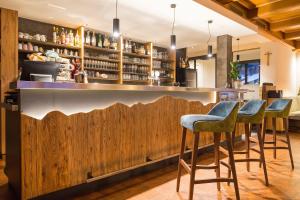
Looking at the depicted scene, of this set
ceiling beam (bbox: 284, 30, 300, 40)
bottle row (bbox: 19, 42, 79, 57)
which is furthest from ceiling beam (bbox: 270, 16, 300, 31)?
bottle row (bbox: 19, 42, 79, 57)

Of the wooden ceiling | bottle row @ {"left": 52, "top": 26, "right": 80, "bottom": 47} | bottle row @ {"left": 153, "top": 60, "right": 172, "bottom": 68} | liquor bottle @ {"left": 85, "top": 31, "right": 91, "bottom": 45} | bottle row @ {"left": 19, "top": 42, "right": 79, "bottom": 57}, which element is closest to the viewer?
the wooden ceiling

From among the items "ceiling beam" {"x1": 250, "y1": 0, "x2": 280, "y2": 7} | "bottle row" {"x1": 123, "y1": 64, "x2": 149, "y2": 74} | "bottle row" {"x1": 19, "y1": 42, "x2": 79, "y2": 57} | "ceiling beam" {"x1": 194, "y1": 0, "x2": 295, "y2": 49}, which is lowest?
"bottle row" {"x1": 123, "y1": 64, "x2": 149, "y2": 74}

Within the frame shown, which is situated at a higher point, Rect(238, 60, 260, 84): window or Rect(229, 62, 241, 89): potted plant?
Rect(238, 60, 260, 84): window

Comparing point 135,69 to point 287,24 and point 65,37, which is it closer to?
point 65,37

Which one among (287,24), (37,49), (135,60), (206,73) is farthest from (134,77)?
(206,73)

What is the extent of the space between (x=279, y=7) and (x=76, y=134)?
4.14 metres

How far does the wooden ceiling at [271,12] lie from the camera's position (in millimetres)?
4215

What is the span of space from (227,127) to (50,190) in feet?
5.37

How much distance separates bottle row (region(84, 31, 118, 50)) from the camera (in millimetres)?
5594

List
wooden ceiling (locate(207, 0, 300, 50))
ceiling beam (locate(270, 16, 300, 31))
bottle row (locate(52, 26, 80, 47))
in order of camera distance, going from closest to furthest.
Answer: wooden ceiling (locate(207, 0, 300, 50)), bottle row (locate(52, 26, 80, 47)), ceiling beam (locate(270, 16, 300, 31))

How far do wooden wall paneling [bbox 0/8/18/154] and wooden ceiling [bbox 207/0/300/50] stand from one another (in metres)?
3.52

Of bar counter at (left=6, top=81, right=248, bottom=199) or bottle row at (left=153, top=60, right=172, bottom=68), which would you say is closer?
bar counter at (left=6, top=81, right=248, bottom=199)

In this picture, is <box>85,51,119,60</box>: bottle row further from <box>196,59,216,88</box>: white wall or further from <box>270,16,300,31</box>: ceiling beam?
<box>196,59,216,88</box>: white wall

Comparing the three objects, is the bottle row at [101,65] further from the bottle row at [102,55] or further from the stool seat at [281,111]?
the stool seat at [281,111]
